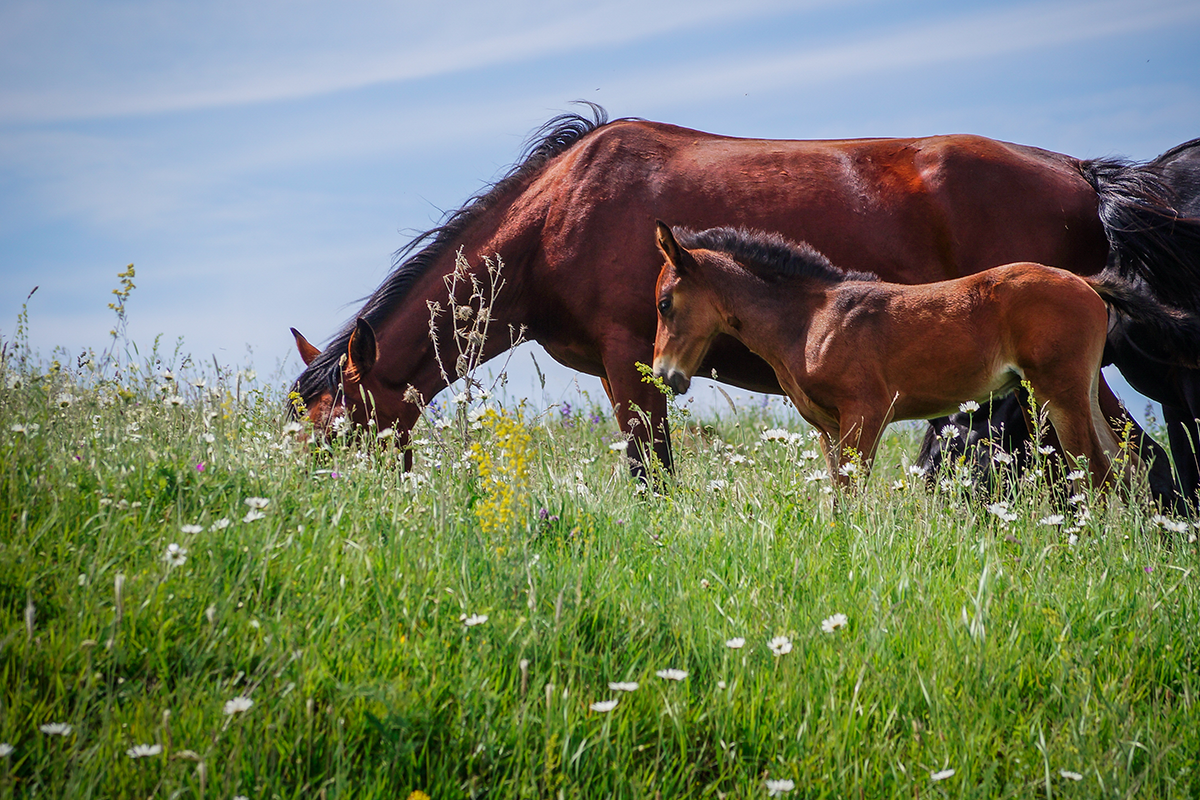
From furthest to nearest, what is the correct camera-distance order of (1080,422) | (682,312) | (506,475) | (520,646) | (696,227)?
(696,227)
(682,312)
(1080,422)
(506,475)
(520,646)

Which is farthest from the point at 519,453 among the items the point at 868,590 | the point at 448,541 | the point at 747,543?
the point at 868,590

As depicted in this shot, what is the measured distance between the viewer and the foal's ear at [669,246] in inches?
221

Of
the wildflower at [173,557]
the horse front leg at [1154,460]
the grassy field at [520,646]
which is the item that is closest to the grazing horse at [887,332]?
the horse front leg at [1154,460]

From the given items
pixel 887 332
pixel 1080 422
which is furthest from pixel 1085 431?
pixel 887 332

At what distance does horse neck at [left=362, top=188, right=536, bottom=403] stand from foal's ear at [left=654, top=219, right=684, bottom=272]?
1334 millimetres

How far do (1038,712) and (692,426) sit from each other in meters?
5.38

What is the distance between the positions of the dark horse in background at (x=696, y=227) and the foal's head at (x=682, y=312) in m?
0.51

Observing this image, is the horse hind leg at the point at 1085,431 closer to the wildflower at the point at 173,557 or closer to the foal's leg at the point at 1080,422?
the foal's leg at the point at 1080,422

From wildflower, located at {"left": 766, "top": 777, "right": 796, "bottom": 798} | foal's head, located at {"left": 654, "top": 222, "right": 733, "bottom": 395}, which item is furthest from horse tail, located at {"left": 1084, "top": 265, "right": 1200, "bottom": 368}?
wildflower, located at {"left": 766, "top": 777, "right": 796, "bottom": 798}

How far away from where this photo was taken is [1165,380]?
6.45m

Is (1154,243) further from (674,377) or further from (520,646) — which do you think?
(520,646)

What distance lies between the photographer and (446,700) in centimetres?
253

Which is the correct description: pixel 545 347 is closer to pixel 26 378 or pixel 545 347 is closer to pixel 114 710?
pixel 26 378

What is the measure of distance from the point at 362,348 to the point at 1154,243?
5459mm
